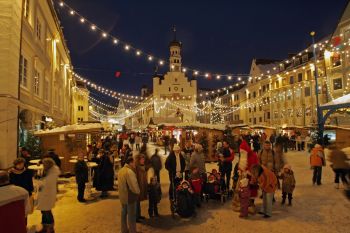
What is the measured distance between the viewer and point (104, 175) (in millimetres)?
9922

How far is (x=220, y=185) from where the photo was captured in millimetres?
9289

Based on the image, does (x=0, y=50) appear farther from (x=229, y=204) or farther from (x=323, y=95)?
(x=323, y=95)

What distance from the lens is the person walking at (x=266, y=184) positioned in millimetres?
7535

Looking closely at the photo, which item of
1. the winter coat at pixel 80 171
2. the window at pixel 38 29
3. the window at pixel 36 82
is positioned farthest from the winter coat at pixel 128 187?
the window at pixel 38 29

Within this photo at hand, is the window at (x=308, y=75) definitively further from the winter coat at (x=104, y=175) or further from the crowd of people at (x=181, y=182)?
the winter coat at (x=104, y=175)

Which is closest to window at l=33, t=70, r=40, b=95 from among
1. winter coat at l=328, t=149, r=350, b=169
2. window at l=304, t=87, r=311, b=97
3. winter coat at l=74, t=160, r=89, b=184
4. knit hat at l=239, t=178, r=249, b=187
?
winter coat at l=74, t=160, r=89, b=184

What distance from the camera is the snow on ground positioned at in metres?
6.72

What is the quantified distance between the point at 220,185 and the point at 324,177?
621 centimetres

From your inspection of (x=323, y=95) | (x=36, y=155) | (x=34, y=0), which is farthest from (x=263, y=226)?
(x=323, y=95)

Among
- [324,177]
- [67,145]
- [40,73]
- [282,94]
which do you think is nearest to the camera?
[324,177]

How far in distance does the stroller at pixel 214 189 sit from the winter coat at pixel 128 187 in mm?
3472

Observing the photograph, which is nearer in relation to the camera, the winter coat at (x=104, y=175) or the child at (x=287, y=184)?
the child at (x=287, y=184)

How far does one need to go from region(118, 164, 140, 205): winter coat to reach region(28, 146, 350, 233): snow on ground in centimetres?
100

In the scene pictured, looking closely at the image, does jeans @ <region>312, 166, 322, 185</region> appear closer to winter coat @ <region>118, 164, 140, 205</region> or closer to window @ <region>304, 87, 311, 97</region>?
winter coat @ <region>118, 164, 140, 205</region>
